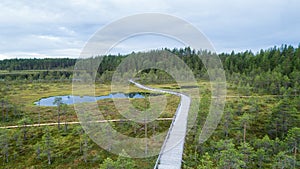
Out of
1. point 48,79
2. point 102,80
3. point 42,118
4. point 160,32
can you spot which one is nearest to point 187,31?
point 160,32

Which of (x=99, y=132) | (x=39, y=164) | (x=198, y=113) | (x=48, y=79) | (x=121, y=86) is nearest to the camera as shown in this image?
(x=39, y=164)

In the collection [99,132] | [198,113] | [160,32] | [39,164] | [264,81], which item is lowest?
[39,164]

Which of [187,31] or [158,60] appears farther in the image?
[158,60]

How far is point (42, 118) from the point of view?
3600cm

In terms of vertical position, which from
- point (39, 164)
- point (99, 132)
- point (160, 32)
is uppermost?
point (160, 32)

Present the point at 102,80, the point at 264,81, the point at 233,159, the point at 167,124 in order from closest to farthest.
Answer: the point at 233,159 → the point at 167,124 → the point at 264,81 → the point at 102,80

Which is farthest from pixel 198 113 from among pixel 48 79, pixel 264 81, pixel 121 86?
pixel 48 79

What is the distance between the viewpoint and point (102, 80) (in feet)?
238

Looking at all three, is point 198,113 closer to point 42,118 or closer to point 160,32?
point 160,32

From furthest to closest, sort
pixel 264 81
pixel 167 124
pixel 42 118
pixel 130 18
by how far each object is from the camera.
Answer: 1. pixel 264 81
2. pixel 42 118
3. pixel 167 124
4. pixel 130 18

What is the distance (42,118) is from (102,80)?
37385mm

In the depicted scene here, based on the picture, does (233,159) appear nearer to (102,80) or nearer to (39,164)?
(39,164)

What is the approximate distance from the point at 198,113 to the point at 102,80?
171 feet

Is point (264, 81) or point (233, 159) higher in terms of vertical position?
point (264, 81)
